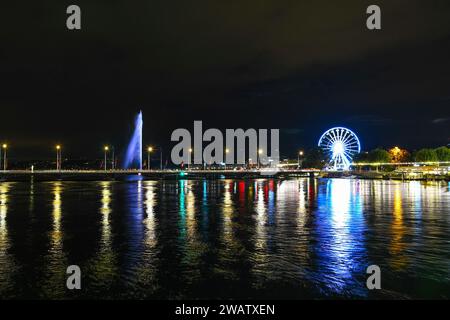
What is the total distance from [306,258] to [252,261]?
1876 mm

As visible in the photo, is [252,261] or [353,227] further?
[353,227]

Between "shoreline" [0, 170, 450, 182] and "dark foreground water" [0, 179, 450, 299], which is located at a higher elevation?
"shoreline" [0, 170, 450, 182]

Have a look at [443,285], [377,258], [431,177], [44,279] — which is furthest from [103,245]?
[431,177]

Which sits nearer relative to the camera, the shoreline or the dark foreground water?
the dark foreground water

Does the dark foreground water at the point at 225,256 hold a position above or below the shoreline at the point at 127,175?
below

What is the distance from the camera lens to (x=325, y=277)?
481 inches

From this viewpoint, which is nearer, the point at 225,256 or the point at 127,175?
the point at 225,256

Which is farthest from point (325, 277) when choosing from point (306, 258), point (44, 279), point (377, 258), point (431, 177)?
point (431, 177)

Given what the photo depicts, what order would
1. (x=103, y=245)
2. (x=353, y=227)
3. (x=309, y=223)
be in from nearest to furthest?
(x=103, y=245)
(x=353, y=227)
(x=309, y=223)

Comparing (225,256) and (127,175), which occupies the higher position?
(127,175)

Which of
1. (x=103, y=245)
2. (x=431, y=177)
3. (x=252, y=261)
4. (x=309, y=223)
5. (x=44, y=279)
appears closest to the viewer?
(x=44, y=279)

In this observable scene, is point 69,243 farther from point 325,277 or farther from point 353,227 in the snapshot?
point 353,227

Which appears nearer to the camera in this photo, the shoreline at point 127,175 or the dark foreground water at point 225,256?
the dark foreground water at point 225,256
